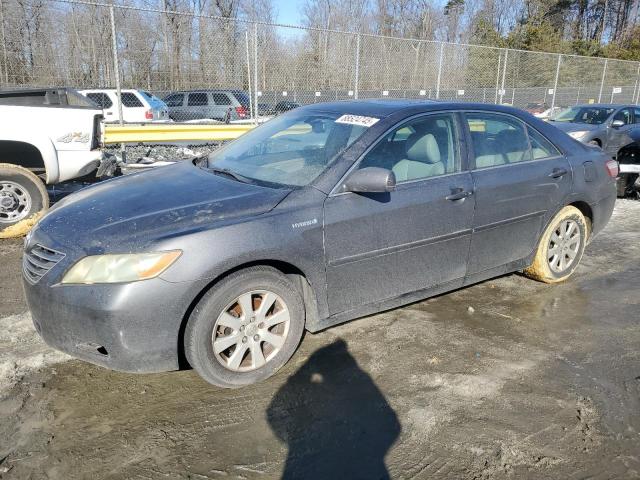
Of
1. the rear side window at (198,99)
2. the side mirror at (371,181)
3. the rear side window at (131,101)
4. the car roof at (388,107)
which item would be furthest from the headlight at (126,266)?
the rear side window at (131,101)

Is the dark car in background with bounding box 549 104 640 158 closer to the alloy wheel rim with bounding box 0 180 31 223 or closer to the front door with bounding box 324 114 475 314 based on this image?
the front door with bounding box 324 114 475 314

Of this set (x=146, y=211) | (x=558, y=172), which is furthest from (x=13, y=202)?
(x=558, y=172)

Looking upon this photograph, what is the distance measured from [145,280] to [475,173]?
248 cm

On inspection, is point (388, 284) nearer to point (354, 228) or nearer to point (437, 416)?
point (354, 228)

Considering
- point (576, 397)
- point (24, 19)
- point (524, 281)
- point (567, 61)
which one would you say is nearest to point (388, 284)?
point (576, 397)

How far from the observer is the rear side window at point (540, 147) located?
4.30m

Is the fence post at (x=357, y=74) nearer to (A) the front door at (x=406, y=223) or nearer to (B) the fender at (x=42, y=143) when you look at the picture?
(B) the fender at (x=42, y=143)

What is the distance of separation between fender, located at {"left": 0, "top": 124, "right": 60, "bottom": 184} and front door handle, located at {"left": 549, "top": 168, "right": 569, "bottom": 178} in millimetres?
5349

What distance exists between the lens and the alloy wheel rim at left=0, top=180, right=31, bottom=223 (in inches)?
229

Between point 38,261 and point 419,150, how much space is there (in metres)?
2.54

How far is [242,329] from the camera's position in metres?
2.94

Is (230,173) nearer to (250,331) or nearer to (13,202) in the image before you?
(250,331)

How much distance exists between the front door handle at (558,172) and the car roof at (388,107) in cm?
65

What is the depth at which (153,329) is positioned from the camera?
2.67 metres
